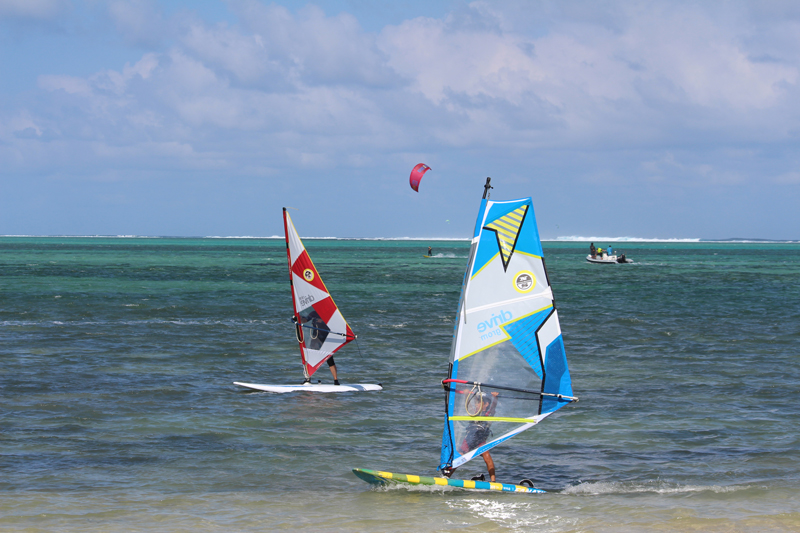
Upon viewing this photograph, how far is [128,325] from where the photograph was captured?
3566 centimetres

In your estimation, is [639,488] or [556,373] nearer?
[556,373]

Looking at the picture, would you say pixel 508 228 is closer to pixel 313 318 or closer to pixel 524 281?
pixel 524 281

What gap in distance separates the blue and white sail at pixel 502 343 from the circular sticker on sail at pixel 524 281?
0.05 feet

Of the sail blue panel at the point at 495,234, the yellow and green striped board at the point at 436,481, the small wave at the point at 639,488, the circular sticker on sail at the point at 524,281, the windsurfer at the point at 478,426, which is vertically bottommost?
the small wave at the point at 639,488

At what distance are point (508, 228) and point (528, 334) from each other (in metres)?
1.72

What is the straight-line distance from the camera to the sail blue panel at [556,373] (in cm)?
1208

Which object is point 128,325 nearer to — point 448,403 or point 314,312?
point 314,312

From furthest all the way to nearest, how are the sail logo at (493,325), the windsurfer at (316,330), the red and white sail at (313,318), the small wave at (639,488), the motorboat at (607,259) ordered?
the motorboat at (607,259), the windsurfer at (316,330), the red and white sail at (313,318), the small wave at (639,488), the sail logo at (493,325)

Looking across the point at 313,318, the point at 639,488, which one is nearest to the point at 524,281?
the point at 639,488

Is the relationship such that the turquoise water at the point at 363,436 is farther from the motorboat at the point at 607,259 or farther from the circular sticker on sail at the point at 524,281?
the motorboat at the point at 607,259

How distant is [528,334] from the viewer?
12000 millimetres

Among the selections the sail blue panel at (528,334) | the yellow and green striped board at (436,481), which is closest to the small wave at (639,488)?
the yellow and green striped board at (436,481)

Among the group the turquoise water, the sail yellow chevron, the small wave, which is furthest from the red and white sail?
the sail yellow chevron

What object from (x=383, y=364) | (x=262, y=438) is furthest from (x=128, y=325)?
(x=262, y=438)
